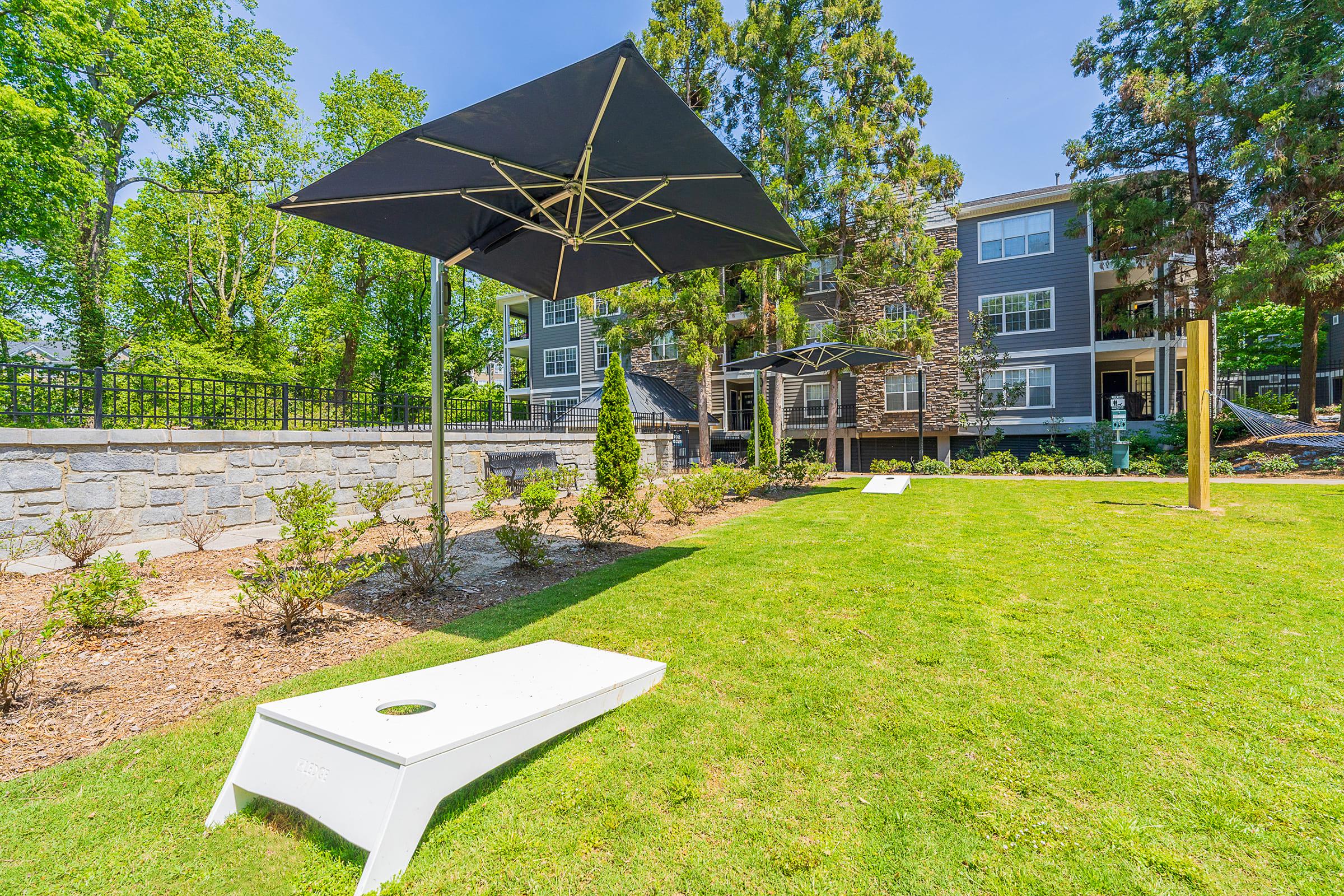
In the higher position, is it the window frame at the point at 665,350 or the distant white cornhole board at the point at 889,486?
the window frame at the point at 665,350

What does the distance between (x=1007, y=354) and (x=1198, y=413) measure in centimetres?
1206

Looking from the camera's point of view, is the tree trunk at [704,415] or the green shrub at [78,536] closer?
the green shrub at [78,536]

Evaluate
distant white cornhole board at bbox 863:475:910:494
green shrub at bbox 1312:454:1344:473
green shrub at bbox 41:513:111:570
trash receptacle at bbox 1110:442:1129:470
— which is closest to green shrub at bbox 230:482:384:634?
green shrub at bbox 41:513:111:570

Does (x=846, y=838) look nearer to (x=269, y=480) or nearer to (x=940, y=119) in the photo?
(x=269, y=480)

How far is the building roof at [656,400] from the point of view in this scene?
60.2 feet

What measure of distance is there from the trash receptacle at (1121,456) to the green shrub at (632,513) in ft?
41.9

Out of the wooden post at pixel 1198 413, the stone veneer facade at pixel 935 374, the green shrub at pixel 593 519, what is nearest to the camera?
the green shrub at pixel 593 519

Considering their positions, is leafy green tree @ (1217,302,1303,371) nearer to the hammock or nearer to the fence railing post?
the hammock

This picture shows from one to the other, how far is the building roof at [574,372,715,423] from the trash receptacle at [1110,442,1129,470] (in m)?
10.8

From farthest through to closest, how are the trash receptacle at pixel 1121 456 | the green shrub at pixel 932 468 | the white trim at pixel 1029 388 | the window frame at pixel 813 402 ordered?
the window frame at pixel 813 402 → the white trim at pixel 1029 388 → the green shrub at pixel 932 468 → the trash receptacle at pixel 1121 456

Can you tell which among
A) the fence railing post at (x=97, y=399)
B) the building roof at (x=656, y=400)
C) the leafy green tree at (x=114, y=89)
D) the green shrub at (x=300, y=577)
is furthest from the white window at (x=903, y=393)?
the leafy green tree at (x=114, y=89)

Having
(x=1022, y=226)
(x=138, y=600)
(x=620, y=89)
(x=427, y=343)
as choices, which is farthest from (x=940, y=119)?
(x=427, y=343)

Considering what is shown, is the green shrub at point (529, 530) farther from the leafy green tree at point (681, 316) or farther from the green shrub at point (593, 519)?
the leafy green tree at point (681, 316)

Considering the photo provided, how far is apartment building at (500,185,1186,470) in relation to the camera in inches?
699
